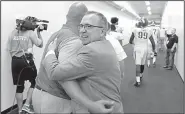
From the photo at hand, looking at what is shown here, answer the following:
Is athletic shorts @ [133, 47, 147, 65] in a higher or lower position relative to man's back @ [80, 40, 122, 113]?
lower

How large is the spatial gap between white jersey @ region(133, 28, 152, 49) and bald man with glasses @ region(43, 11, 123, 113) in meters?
3.17

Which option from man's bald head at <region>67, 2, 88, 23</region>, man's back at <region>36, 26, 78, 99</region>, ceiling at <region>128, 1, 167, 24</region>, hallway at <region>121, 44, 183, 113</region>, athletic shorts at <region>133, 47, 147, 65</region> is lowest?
hallway at <region>121, 44, 183, 113</region>

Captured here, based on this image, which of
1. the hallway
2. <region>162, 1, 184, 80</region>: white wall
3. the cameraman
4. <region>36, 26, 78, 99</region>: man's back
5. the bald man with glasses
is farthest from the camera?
<region>162, 1, 184, 80</region>: white wall

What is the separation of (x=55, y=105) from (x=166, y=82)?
397cm

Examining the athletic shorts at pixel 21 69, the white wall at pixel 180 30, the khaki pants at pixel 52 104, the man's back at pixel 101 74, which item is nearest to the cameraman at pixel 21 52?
the athletic shorts at pixel 21 69

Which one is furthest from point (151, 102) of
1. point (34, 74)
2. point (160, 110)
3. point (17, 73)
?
point (17, 73)

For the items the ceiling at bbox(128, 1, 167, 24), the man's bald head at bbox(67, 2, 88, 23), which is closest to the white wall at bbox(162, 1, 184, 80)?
the man's bald head at bbox(67, 2, 88, 23)

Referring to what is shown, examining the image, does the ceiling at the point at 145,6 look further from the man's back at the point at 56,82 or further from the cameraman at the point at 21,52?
the man's back at the point at 56,82

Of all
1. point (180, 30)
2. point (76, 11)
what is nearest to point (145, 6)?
point (180, 30)

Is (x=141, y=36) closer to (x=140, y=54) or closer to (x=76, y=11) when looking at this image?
(x=140, y=54)

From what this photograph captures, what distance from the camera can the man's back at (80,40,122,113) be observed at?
94cm

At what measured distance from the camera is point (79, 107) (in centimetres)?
104

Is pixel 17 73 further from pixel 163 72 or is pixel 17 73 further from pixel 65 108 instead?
pixel 163 72

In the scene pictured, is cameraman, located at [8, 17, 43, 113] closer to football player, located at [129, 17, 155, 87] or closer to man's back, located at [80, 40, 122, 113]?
man's back, located at [80, 40, 122, 113]
